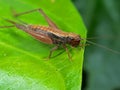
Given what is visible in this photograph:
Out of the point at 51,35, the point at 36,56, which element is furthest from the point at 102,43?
the point at 36,56

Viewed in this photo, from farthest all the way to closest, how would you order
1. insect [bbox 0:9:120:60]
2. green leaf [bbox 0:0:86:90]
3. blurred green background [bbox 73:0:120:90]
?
1. blurred green background [bbox 73:0:120:90]
2. insect [bbox 0:9:120:60]
3. green leaf [bbox 0:0:86:90]

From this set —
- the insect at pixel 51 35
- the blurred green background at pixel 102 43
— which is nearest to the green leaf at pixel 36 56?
the insect at pixel 51 35

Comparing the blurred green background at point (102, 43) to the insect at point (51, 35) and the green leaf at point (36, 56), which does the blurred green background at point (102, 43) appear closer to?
the insect at point (51, 35)

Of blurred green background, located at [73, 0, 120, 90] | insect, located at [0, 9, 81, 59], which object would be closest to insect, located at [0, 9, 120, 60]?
insect, located at [0, 9, 81, 59]

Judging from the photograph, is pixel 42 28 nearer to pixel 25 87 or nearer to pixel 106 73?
pixel 106 73

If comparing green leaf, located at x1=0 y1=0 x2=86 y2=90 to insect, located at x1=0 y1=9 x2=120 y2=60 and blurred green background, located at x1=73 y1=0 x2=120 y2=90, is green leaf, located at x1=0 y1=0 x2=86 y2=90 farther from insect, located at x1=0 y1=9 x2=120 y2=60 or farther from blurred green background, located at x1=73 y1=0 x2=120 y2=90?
blurred green background, located at x1=73 y1=0 x2=120 y2=90

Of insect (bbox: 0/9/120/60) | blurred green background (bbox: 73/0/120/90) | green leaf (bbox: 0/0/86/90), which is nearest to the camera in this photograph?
green leaf (bbox: 0/0/86/90)
